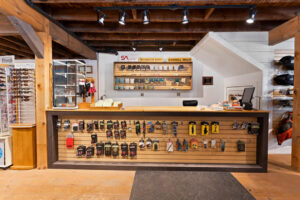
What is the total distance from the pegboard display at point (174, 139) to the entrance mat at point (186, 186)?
328 millimetres

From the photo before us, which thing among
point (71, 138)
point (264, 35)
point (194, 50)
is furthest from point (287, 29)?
point (71, 138)

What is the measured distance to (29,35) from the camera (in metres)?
2.83

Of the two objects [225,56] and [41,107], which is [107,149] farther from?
[225,56]

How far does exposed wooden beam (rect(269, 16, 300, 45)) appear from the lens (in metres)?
3.28

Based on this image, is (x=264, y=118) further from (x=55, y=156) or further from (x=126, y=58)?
(x=126, y=58)

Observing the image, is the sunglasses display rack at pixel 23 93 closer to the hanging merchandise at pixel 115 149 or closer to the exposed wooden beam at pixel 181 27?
the exposed wooden beam at pixel 181 27

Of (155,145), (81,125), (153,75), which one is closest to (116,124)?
(81,125)

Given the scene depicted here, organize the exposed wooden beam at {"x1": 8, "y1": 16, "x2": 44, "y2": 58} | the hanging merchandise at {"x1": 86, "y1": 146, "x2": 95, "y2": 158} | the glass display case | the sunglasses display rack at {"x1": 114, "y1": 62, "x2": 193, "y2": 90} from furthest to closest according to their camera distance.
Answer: the sunglasses display rack at {"x1": 114, "y1": 62, "x2": 193, "y2": 90}
the glass display case
the hanging merchandise at {"x1": 86, "y1": 146, "x2": 95, "y2": 158}
the exposed wooden beam at {"x1": 8, "y1": 16, "x2": 44, "y2": 58}

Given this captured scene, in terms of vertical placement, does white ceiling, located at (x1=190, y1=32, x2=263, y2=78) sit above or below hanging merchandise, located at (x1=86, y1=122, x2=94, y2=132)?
above

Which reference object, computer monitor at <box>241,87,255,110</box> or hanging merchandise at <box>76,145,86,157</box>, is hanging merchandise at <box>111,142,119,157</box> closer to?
hanging merchandise at <box>76,145,86,157</box>

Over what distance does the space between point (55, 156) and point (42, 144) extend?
0.34 meters

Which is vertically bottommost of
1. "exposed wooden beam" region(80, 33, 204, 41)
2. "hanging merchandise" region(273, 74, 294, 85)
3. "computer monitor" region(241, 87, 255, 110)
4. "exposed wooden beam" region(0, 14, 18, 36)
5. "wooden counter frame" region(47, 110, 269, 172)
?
"wooden counter frame" region(47, 110, 269, 172)

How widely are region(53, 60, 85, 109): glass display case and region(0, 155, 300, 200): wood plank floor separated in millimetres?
1376

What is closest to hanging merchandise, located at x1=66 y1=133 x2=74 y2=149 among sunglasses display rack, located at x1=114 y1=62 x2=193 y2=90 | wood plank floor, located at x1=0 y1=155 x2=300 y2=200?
wood plank floor, located at x1=0 y1=155 x2=300 y2=200
